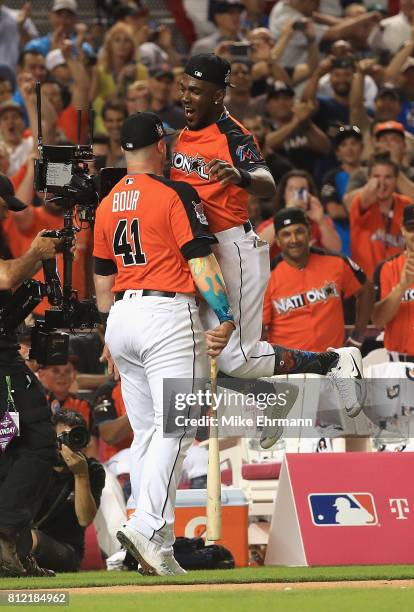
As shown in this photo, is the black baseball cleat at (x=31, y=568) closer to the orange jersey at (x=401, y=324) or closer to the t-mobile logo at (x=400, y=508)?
the t-mobile logo at (x=400, y=508)

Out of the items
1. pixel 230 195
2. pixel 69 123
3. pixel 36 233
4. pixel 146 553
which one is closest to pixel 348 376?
pixel 230 195

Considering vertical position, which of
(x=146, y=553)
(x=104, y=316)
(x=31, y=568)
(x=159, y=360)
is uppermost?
(x=159, y=360)

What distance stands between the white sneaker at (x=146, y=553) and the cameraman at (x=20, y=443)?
75cm

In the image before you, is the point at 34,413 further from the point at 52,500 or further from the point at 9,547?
the point at 52,500

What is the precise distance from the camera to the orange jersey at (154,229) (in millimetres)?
6973

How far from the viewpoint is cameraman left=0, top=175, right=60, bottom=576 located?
7.30m

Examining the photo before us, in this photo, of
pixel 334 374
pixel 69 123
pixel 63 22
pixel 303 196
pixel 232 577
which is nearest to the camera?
pixel 232 577

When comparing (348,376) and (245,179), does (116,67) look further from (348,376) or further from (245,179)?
(245,179)

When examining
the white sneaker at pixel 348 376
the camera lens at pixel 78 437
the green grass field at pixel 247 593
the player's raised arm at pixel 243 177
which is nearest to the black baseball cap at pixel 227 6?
the white sneaker at pixel 348 376

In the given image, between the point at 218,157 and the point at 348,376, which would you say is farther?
the point at 348,376

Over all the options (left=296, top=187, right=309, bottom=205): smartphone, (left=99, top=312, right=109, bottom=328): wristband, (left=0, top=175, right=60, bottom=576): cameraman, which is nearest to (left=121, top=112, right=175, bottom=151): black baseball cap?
(left=0, top=175, right=60, bottom=576): cameraman

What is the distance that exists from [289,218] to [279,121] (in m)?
4.05

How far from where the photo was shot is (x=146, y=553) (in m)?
6.91

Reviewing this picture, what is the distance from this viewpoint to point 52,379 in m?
10.3
